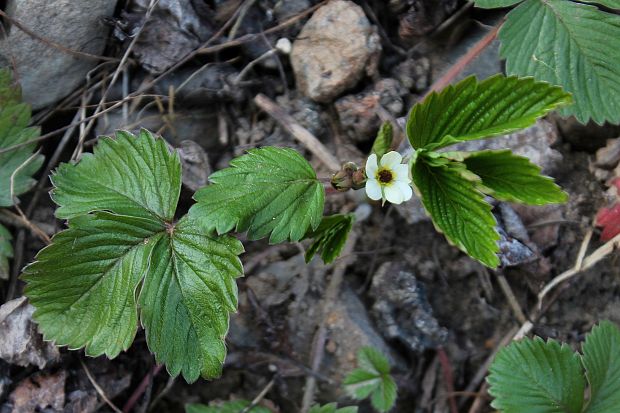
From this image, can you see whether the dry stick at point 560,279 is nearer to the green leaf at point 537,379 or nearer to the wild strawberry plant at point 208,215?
the green leaf at point 537,379

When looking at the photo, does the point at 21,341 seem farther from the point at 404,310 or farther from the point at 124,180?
the point at 404,310

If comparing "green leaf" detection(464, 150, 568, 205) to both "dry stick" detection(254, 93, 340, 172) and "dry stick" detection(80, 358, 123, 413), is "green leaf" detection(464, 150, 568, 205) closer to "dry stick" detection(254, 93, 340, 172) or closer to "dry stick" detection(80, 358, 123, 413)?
"dry stick" detection(254, 93, 340, 172)

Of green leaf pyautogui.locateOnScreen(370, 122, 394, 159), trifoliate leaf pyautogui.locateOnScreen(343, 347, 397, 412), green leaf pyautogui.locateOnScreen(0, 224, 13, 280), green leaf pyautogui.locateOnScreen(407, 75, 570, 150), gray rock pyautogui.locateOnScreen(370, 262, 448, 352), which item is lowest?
trifoliate leaf pyautogui.locateOnScreen(343, 347, 397, 412)

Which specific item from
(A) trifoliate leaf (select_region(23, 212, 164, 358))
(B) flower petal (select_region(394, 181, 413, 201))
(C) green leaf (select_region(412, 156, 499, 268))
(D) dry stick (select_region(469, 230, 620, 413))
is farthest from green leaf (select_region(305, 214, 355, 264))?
(D) dry stick (select_region(469, 230, 620, 413))

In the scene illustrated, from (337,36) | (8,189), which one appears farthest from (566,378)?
(8,189)

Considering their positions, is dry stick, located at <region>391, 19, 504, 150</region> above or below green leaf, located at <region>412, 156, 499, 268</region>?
above

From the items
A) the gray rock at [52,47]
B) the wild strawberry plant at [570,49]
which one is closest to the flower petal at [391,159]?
the wild strawberry plant at [570,49]
